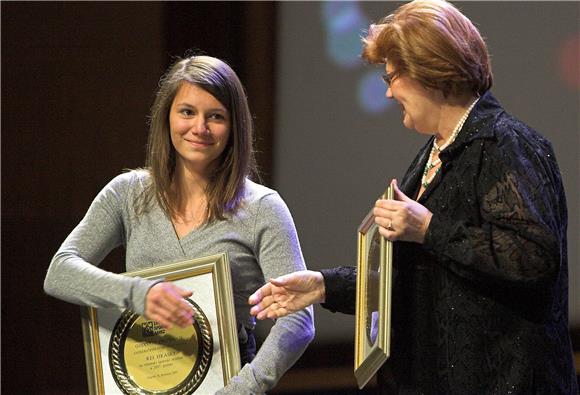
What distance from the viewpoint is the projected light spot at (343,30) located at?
368cm

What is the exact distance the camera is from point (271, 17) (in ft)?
12.1

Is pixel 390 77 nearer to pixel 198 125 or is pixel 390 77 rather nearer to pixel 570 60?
pixel 198 125

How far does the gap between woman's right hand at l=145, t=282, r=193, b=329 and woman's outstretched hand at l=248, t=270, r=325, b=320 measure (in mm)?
138

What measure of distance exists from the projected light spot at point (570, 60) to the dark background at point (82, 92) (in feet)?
3.63

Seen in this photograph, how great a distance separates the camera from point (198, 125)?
7.15 feet

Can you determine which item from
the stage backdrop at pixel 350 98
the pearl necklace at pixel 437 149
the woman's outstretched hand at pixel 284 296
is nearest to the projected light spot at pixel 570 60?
the stage backdrop at pixel 350 98

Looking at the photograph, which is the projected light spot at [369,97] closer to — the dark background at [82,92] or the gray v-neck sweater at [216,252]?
the dark background at [82,92]

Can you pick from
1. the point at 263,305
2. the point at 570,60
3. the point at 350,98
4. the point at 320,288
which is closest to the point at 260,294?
the point at 263,305

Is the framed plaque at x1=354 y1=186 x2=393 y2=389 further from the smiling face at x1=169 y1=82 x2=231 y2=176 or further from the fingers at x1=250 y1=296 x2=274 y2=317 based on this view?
the smiling face at x1=169 y1=82 x2=231 y2=176

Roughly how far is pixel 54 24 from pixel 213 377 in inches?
78.4

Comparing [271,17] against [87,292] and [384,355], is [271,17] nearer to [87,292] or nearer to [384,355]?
[87,292]

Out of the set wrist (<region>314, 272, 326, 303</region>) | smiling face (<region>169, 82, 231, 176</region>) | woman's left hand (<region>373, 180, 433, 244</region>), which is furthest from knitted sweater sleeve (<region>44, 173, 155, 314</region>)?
woman's left hand (<region>373, 180, 433, 244</region>)

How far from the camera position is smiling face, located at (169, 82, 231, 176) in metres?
2.20

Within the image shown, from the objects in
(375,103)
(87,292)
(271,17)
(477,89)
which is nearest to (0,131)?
(271,17)
